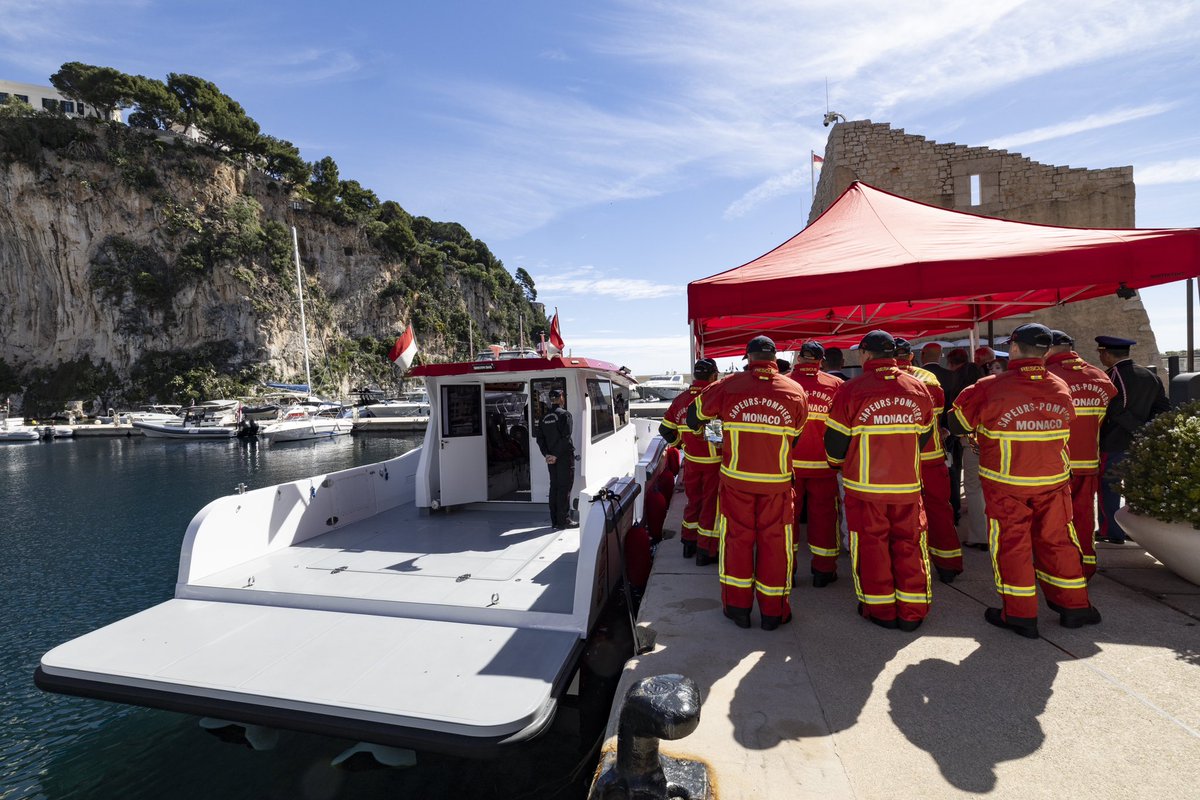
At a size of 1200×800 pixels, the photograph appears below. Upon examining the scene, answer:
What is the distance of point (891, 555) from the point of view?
3.54m

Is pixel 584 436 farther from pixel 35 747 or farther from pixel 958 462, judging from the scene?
pixel 35 747

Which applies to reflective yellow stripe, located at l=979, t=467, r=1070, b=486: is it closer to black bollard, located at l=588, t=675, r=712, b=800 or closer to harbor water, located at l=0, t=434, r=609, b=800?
→ black bollard, located at l=588, t=675, r=712, b=800

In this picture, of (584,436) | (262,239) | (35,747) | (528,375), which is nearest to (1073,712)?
(584,436)

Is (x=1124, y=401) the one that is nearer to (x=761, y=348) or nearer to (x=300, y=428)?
(x=761, y=348)

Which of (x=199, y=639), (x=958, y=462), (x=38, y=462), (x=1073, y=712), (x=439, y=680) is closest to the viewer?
(x=1073, y=712)

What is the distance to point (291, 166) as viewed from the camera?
57.0 meters

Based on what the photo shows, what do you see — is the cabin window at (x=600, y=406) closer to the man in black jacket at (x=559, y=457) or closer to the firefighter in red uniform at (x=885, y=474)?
the man in black jacket at (x=559, y=457)

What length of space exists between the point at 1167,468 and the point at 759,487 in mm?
2632

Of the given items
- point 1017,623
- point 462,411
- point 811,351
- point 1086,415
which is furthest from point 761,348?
point 462,411

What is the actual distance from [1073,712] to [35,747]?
7.69 metres

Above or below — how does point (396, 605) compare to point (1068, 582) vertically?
below

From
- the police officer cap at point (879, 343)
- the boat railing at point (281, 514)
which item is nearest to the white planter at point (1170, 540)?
the police officer cap at point (879, 343)

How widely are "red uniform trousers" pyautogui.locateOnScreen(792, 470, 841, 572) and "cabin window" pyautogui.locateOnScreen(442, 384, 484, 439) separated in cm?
429

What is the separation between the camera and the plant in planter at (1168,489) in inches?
141
